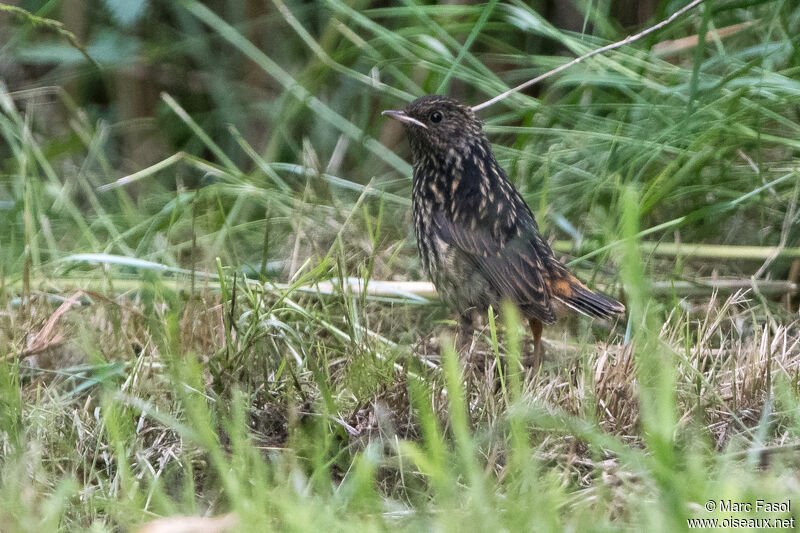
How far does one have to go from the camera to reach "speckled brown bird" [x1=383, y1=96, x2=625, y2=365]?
3.53 meters

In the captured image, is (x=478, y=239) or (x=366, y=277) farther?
(x=478, y=239)

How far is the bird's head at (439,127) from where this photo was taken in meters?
3.86

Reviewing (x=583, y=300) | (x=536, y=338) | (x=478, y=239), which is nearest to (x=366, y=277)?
(x=478, y=239)

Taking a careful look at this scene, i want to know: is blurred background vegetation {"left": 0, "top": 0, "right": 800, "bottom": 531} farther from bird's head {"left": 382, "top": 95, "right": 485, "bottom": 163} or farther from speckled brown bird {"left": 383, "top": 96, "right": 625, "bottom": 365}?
bird's head {"left": 382, "top": 95, "right": 485, "bottom": 163}

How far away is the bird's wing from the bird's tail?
0.06 m

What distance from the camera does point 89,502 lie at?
2.40 metres

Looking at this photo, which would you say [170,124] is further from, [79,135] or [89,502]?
[89,502]

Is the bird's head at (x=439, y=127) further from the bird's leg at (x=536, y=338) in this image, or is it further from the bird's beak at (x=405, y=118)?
the bird's leg at (x=536, y=338)

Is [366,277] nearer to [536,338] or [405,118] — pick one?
[536,338]

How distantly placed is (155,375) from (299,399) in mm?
467

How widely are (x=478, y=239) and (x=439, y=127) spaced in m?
0.53

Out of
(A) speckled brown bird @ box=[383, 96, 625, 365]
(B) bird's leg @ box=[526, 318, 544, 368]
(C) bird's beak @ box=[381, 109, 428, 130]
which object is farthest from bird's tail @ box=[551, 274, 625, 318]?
(C) bird's beak @ box=[381, 109, 428, 130]

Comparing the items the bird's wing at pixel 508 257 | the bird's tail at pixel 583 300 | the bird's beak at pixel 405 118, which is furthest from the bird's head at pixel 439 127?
the bird's tail at pixel 583 300

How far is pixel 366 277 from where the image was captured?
3379mm
